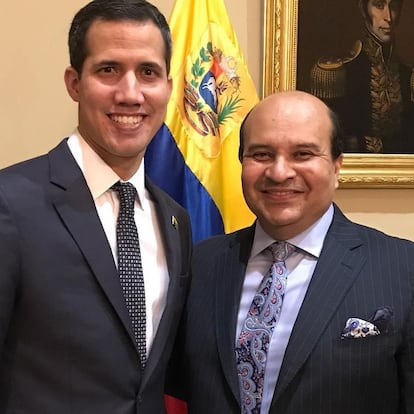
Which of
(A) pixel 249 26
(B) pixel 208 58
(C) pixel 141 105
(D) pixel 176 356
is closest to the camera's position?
(C) pixel 141 105

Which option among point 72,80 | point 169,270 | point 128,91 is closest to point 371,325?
point 169,270

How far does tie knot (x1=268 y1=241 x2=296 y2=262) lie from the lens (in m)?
1.47

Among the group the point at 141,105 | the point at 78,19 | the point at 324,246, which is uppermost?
the point at 78,19

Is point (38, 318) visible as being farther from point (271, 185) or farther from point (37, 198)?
point (271, 185)

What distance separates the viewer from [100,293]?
122cm

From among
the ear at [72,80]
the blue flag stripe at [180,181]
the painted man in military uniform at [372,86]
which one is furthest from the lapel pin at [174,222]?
the painted man in military uniform at [372,86]

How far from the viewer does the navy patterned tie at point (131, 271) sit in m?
1.27

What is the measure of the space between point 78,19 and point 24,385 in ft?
2.41

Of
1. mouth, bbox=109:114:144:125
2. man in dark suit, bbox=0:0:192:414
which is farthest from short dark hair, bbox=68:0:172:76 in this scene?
mouth, bbox=109:114:144:125

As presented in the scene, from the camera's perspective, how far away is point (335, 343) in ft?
Result: 4.41

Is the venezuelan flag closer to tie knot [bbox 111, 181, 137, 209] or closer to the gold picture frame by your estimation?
the gold picture frame

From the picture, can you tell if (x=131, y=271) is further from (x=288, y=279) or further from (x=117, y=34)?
(x=117, y=34)

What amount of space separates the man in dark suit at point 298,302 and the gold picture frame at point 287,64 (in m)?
Result: 0.83

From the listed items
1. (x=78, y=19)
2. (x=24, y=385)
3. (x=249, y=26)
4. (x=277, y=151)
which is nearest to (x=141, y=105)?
(x=78, y=19)
